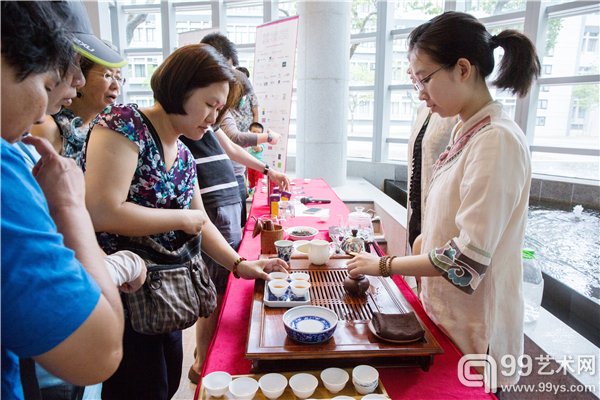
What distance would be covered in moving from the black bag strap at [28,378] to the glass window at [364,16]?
19.8 feet

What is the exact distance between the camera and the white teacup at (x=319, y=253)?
1477 millimetres

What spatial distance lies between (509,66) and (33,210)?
3.95 ft

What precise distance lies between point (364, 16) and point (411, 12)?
2.20ft

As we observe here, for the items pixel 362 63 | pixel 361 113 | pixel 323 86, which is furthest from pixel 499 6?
pixel 323 86

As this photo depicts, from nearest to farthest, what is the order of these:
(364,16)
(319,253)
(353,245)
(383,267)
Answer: (383,267), (319,253), (353,245), (364,16)

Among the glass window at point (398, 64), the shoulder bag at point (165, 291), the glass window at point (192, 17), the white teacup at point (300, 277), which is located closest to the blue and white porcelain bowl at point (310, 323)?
the white teacup at point (300, 277)

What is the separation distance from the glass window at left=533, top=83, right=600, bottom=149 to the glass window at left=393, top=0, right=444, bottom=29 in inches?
77.6

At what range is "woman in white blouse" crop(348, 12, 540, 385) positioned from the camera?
3.19ft

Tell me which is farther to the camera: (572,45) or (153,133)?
(572,45)

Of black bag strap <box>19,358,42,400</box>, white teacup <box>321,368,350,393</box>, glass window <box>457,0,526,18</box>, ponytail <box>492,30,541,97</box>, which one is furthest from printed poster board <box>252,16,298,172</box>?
black bag strap <box>19,358,42,400</box>

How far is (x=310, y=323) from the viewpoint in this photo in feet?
3.38

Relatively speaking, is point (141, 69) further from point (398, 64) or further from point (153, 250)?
point (153, 250)

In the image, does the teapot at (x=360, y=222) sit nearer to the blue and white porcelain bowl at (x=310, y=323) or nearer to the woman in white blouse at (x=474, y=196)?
the woman in white blouse at (x=474, y=196)

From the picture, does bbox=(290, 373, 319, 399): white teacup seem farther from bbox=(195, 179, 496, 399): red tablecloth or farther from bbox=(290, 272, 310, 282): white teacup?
bbox=(290, 272, 310, 282): white teacup
